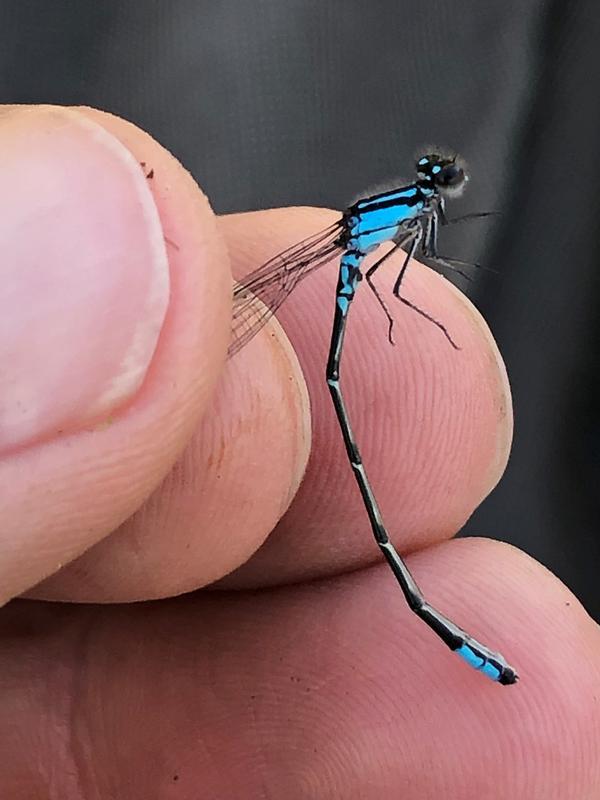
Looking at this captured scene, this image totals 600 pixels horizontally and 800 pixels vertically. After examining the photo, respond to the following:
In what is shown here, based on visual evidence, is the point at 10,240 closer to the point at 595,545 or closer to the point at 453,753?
the point at 453,753

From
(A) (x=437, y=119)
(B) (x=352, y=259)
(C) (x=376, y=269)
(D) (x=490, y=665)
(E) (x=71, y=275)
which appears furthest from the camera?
(A) (x=437, y=119)

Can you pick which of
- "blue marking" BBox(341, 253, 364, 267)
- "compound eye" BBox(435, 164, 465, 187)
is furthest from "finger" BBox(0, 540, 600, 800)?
"compound eye" BBox(435, 164, 465, 187)

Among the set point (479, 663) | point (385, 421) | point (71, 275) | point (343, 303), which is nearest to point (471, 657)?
point (479, 663)

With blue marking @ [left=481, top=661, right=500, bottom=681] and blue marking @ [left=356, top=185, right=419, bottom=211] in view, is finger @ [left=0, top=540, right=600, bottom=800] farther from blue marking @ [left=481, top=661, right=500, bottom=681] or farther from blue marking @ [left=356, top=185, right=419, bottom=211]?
blue marking @ [left=356, top=185, right=419, bottom=211]

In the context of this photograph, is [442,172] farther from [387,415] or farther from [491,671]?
[491,671]

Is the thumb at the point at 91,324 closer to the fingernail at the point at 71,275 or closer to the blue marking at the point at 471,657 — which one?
the fingernail at the point at 71,275

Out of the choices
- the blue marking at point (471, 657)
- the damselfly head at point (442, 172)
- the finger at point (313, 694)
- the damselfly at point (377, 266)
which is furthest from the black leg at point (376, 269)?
the blue marking at point (471, 657)
